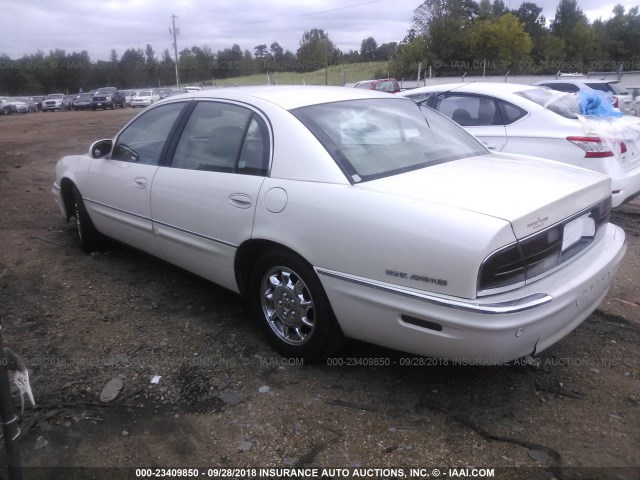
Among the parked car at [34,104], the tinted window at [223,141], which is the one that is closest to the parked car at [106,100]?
the parked car at [34,104]

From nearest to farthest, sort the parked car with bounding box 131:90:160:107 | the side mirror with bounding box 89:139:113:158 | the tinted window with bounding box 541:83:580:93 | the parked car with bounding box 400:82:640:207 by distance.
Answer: the side mirror with bounding box 89:139:113:158 → the parked car with bounding box 400:82:640:207 → the tinted window with bounding box 541:83:580:93 → the parked car with bounding box 131:90:160:107

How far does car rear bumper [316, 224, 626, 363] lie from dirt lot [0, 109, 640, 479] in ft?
1.27

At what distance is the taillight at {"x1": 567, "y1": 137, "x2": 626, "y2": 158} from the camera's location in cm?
525

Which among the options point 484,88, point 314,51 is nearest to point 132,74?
point 314,51

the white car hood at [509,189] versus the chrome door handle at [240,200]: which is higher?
the white car hood at [509,189]

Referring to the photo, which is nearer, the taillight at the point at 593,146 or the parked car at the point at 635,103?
the taillight at the point at 593,146

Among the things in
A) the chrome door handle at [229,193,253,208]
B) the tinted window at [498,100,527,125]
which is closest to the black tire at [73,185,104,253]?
the chrome door handle at [229,193,253,208]

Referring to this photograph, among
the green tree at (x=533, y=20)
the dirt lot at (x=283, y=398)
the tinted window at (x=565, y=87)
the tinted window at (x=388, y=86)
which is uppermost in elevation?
the green tree at (x=533, y=20)

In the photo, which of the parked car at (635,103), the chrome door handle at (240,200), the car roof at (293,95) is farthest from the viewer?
the parked car at (635,103)

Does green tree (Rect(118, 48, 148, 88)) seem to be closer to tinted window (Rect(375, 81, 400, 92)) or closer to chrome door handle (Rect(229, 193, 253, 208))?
tinted window (Rect(375, 81, 400, 92))

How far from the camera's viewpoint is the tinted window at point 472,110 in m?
6.13

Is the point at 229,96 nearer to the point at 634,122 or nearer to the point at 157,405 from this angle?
the point at 157,405

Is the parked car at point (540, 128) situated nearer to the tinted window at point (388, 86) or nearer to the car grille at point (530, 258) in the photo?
the car grille at point (530, 258)

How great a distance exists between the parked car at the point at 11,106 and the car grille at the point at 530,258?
131 feet
